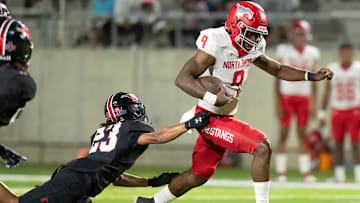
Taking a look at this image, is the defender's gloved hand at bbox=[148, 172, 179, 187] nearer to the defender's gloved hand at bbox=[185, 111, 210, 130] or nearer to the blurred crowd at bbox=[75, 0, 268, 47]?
the defender's gloved hand at bbox=[185, 111, 210, 130]

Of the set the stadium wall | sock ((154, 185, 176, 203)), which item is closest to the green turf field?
sock ((154, 185, 176, 203))

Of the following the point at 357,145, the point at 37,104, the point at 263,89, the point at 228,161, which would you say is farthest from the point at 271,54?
the point at 37,104

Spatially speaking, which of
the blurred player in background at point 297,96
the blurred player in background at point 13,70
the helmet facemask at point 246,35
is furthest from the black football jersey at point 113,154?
the blurred player in background at point 297,96

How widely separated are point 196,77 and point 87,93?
319 inches

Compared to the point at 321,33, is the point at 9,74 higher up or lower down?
higher up

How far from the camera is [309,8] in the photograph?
1416 centimetres

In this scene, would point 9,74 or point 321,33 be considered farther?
point 321,33

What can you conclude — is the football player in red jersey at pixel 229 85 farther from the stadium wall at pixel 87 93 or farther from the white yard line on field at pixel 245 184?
the stadium wall at pixel 87 93

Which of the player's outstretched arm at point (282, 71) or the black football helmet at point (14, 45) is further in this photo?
the player's outstretched arm at point (282, 71)

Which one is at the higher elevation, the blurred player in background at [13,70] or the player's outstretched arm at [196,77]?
the blurred player in background at [13,70]

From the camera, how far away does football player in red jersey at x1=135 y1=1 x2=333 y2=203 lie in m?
6.25

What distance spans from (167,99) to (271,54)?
2008 mm

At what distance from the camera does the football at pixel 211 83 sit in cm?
634

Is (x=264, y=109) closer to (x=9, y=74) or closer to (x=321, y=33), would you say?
(x=321, y=33)
